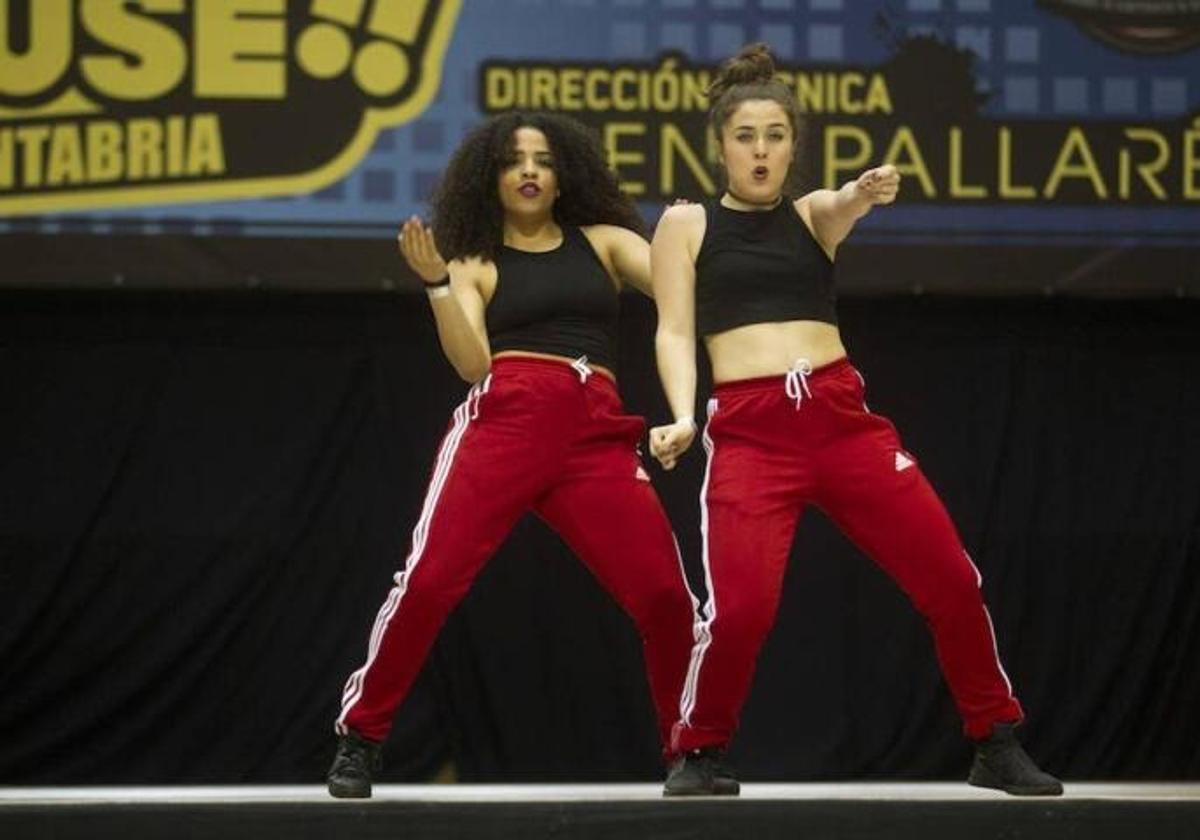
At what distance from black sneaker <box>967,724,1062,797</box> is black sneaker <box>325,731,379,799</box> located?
1.17 meters

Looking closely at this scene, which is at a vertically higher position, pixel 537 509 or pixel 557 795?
pixel 537 509

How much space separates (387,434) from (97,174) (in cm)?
112

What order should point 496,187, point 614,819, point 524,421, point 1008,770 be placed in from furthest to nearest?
point 496,187, point 524,421, point 1008,770, point 614,819

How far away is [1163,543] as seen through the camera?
691 cm

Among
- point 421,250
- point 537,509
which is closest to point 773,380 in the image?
point 537,509

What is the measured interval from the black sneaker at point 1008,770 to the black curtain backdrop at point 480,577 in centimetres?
229

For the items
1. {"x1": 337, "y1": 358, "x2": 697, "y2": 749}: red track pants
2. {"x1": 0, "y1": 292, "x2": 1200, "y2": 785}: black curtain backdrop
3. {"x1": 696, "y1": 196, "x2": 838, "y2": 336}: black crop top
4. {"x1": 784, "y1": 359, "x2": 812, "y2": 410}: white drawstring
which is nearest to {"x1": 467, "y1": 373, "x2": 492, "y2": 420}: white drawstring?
{"x1": 337, "y1": 358, "x2": 697, "y2": 749}: red track pants

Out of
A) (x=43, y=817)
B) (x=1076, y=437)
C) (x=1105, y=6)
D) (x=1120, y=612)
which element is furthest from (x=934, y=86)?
(x=43, y=817)

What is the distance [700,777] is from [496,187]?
4.11ft

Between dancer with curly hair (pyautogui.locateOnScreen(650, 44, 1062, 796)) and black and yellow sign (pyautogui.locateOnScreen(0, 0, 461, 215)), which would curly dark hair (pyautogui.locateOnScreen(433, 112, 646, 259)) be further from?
black and yellow sign (pyautogui.locateOnScreen(0, 0, 461, 215))

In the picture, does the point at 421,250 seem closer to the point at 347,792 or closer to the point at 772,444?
the point at 772,444

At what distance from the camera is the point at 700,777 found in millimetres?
4477

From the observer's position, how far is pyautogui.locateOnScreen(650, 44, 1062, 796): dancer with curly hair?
4438 mm

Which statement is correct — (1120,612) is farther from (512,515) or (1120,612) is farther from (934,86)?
(512,515)
